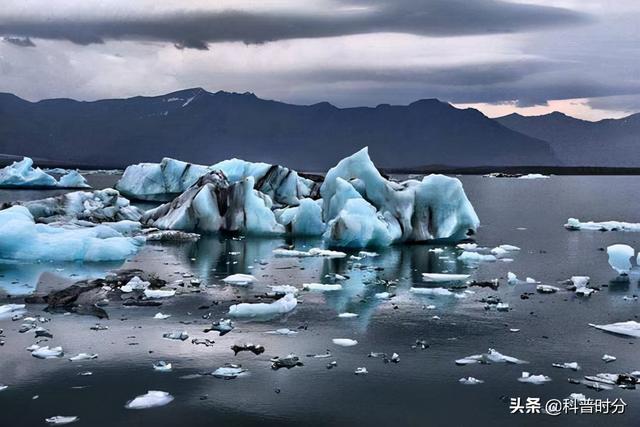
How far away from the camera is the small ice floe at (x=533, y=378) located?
1070cm

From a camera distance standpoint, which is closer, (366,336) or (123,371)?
(123,371)

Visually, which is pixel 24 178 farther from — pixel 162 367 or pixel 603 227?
pixel 162 367

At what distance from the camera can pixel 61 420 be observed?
356 inches

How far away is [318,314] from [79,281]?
Answer: 7.10m

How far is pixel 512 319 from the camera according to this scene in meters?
14.6

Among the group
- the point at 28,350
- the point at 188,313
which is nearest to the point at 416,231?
the point at 188,313

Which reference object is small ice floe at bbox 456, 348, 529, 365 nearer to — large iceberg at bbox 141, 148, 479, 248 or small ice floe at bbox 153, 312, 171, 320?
small ice floe at bbox 153, 312, 171, 320

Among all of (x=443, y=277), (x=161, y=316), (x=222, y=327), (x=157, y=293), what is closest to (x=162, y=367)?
(x=222, y=327)

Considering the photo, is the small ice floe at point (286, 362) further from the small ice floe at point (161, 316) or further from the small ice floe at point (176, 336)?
the small ice floe at point (161, 316)

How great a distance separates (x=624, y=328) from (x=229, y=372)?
802 centimetres

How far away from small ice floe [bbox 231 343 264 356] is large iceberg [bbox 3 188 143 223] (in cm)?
2018

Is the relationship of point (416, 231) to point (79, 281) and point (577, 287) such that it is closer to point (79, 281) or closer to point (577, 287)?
point (577, 287)

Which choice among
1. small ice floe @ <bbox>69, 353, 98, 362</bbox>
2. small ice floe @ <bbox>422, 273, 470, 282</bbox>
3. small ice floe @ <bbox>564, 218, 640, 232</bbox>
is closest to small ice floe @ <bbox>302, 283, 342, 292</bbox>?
small ice floe @ <bbox>422, 273, 470, 282</bbox>

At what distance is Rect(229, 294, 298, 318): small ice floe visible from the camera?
1455 cm
